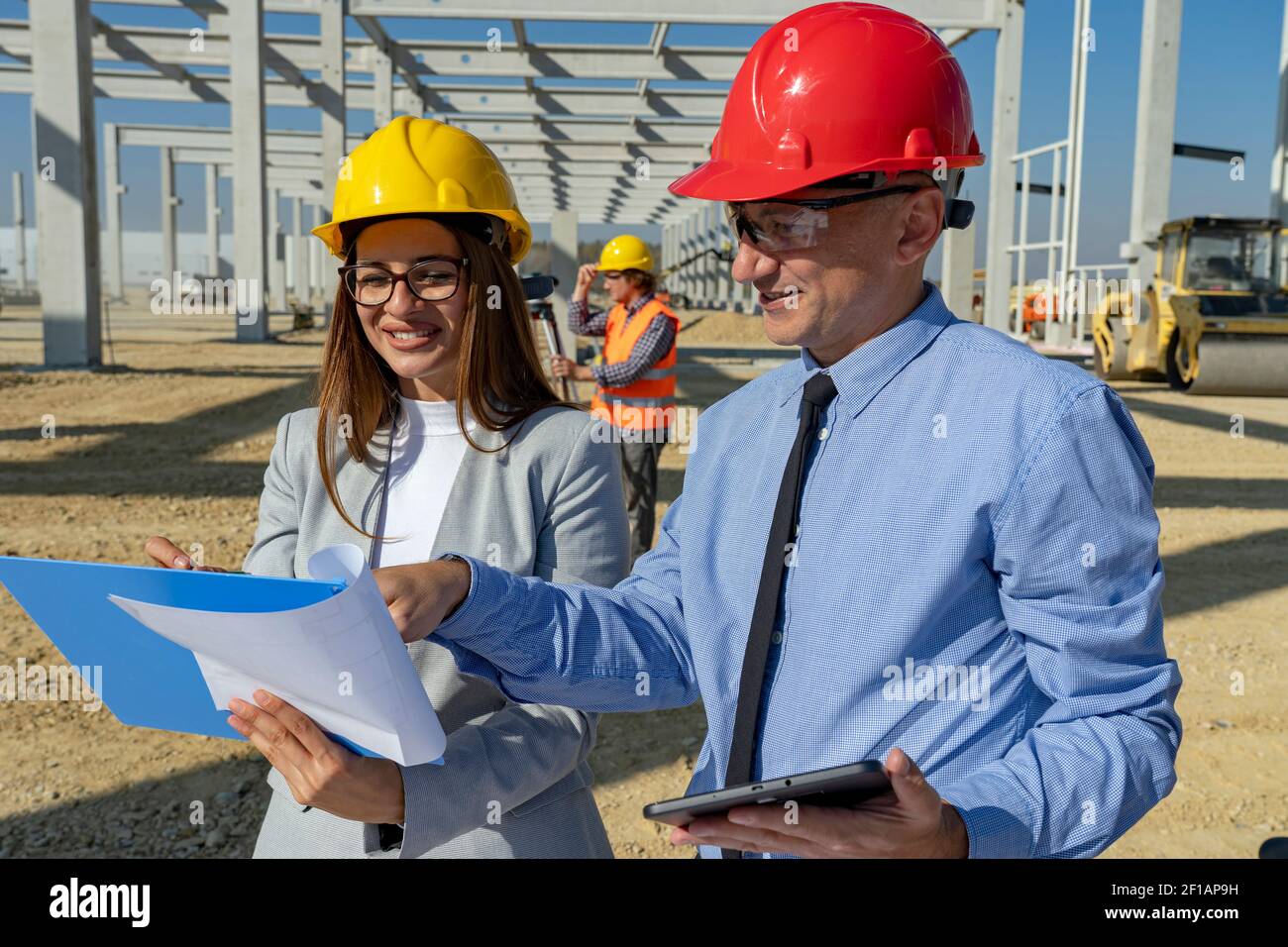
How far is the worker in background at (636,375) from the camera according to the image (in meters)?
6.89

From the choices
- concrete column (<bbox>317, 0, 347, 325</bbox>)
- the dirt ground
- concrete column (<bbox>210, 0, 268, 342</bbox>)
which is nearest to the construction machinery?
the dirt ground

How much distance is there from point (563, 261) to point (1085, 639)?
14928mm

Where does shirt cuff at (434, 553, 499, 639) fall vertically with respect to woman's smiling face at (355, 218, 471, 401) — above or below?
below

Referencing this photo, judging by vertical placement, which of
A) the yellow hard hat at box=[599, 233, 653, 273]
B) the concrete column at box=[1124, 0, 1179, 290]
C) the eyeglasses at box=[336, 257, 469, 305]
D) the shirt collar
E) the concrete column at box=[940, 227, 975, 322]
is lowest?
the shirt collar

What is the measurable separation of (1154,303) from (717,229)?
27248mm

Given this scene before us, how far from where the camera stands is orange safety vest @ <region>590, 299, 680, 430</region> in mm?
6977

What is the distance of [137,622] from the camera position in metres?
1.41

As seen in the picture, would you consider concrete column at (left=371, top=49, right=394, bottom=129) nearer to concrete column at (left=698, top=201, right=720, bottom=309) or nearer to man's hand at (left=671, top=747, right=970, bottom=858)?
concrete column at (left=698, top=201, right=720, bottom=309)

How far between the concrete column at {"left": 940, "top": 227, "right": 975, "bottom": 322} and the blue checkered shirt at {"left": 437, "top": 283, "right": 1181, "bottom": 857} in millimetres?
16489

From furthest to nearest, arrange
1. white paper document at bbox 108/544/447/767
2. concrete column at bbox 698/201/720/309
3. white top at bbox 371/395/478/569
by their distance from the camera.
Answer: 1. concrete column at bbox 698/201/720/309
2. white top at bbox 371/395/478/569
3. white paper document at bbox 108/544/447/767

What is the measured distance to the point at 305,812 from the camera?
5.98 feet

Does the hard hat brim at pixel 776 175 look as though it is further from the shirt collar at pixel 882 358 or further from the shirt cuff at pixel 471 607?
the shirt cuff at pixel 471 607

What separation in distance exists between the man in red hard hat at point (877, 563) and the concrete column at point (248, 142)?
64.7 ft

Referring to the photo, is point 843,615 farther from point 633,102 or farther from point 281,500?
point 633,102
